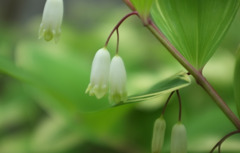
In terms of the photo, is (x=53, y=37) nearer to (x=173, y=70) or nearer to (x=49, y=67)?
(x=49, y=67)

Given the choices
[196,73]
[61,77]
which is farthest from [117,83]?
[61,77]

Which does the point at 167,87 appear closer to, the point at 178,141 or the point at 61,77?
the point at 178,141

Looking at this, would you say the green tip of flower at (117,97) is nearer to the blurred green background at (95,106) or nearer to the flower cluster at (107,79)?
the flower cluster at (107,79)

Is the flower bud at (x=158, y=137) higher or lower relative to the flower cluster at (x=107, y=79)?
lower

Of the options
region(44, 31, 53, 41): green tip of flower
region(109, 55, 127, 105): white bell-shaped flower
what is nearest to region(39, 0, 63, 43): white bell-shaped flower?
region(44, 31, 53, 41): green tip of flower

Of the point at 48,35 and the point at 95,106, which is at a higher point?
the point at 48,35

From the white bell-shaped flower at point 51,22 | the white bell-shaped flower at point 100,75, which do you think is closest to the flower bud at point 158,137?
the white bell-shaped flower at point 100,75


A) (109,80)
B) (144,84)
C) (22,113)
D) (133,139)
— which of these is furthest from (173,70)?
(109,80)
